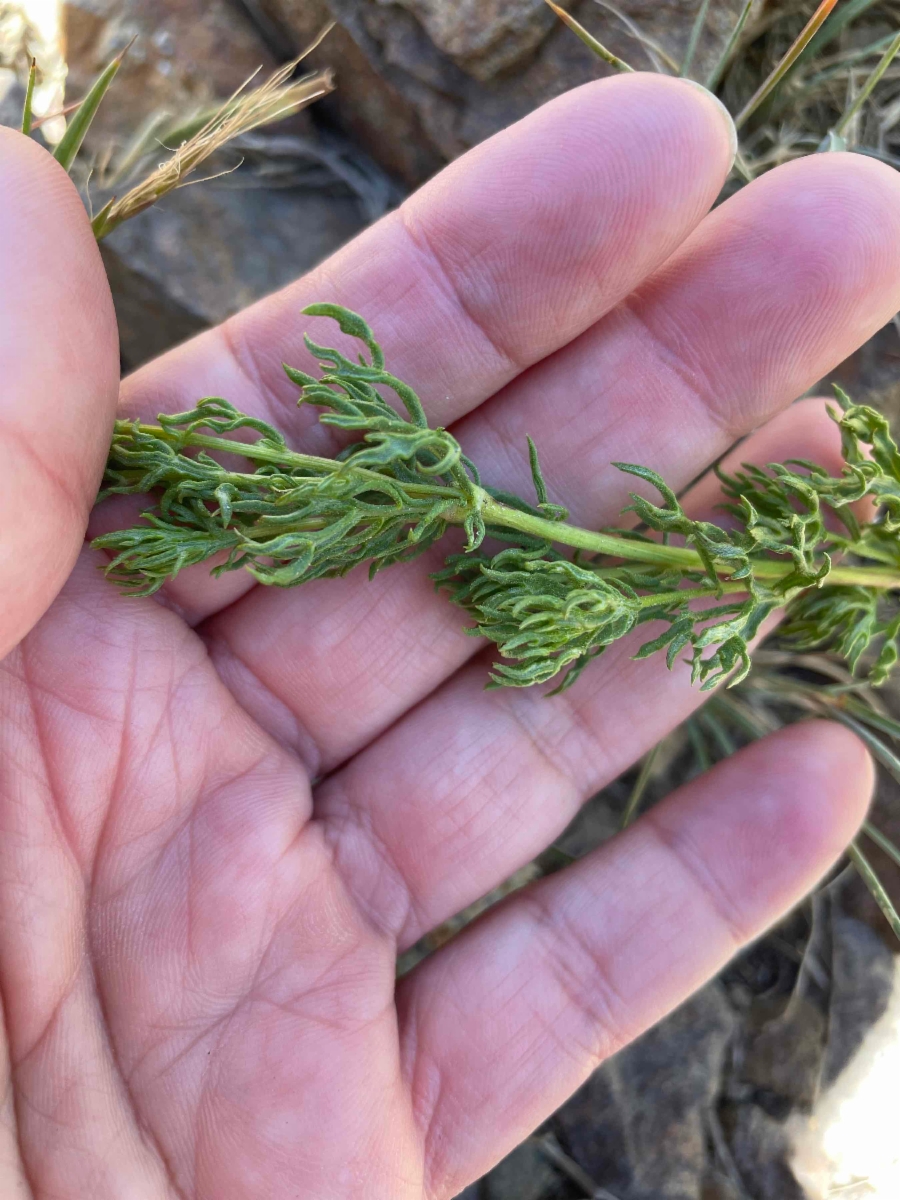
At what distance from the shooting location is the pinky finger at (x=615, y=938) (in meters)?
3.43

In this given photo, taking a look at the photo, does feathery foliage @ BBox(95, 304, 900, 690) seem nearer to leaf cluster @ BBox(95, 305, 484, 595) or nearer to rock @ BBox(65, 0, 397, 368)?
leaf cluster @ BBox(95, 305, 484, 595)

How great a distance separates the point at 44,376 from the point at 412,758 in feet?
5.95

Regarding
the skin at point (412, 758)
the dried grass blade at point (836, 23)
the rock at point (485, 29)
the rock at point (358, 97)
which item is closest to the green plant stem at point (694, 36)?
the dried grass blade at point (836, 23)

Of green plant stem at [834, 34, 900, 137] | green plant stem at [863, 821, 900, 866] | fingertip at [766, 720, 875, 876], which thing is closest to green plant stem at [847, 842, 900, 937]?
green plant stem at [863, 821, 900, 866]

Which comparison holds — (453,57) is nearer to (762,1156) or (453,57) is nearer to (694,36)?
(694,36)

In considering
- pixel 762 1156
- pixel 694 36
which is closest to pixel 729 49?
pixel 694 36

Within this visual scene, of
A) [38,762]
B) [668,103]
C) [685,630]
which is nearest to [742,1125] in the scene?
[685,630]

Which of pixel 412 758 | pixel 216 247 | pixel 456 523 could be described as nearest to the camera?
pixel 456 523

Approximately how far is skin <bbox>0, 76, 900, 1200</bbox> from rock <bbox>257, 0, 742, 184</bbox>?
3.69 feet

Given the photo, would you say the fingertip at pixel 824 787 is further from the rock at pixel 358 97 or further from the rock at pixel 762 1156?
the rock at pixel 358 97

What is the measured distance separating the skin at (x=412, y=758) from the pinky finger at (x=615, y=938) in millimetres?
14

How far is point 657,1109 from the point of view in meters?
4.36

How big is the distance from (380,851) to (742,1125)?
2394 millimetres

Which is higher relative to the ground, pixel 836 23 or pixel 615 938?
pixel 836 23
